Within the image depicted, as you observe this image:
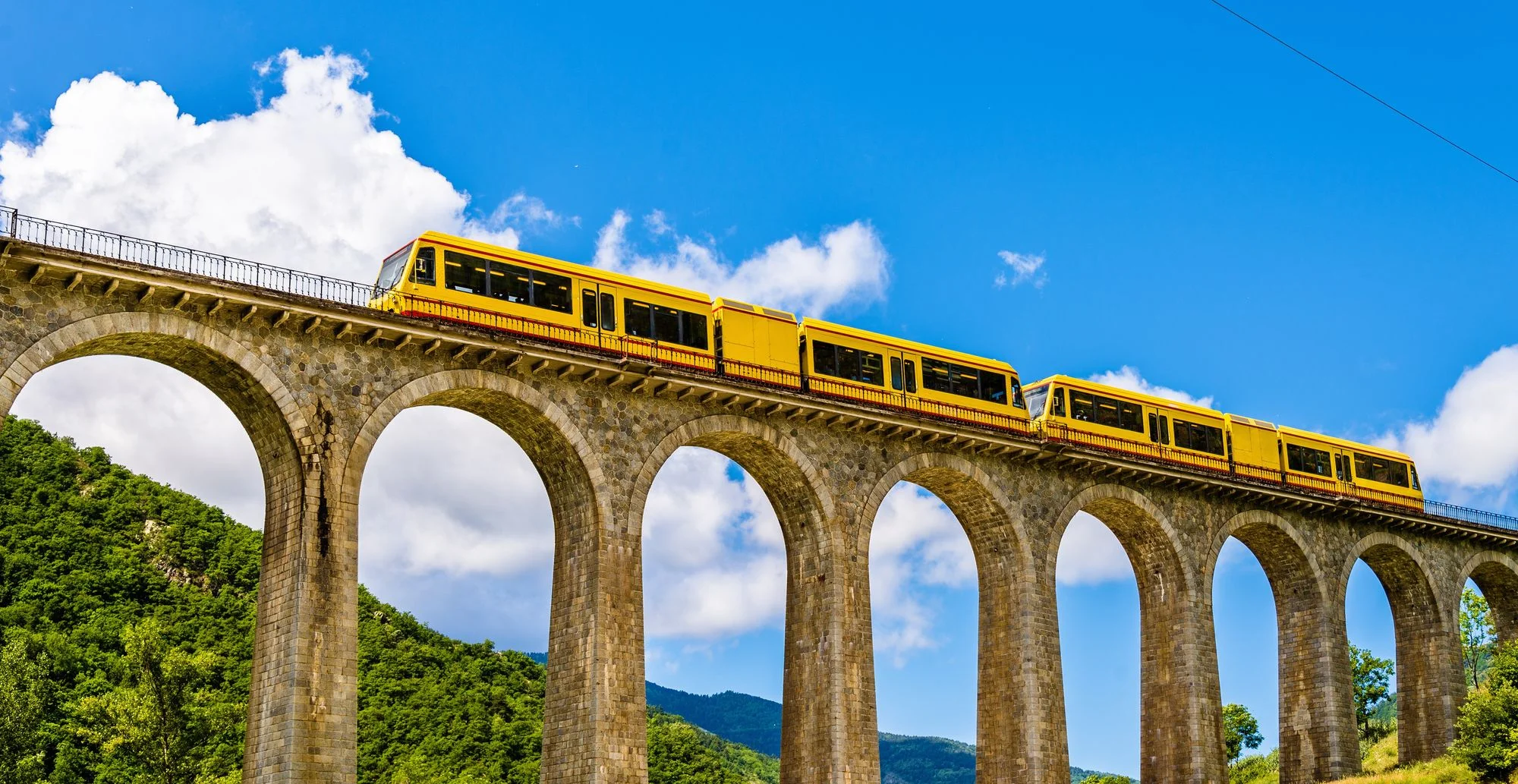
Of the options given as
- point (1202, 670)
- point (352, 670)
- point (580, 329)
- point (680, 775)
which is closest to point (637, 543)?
point (580, 329)

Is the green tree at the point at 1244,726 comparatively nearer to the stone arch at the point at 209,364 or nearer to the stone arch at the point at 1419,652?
the stone arch at the point at 1419,652

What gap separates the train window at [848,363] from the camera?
44.2 meters

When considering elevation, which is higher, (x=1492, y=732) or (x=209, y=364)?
(x=209, y=364)

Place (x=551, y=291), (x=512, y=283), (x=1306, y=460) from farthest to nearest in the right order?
(x=1306, y=460) → (x=551, y=291) → (x=512, y=283)

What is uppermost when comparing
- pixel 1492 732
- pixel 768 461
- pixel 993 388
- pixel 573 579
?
pixel 993 388

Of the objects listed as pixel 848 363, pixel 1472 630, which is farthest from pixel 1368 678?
pixel 848 363

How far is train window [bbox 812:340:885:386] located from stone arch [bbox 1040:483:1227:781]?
28.3ft

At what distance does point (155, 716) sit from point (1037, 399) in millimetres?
32624

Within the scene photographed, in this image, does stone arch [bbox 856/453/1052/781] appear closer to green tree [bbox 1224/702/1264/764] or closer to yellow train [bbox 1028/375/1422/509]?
yellow train [bbox 1028/375/1422/509]

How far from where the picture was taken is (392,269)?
37.7 m

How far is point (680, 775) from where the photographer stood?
2490 inches

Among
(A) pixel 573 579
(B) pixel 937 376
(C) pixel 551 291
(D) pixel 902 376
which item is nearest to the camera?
(A) pixel 573 579

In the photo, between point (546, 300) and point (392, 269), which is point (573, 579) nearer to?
point (546, 300)

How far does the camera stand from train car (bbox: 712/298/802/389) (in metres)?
42.1
